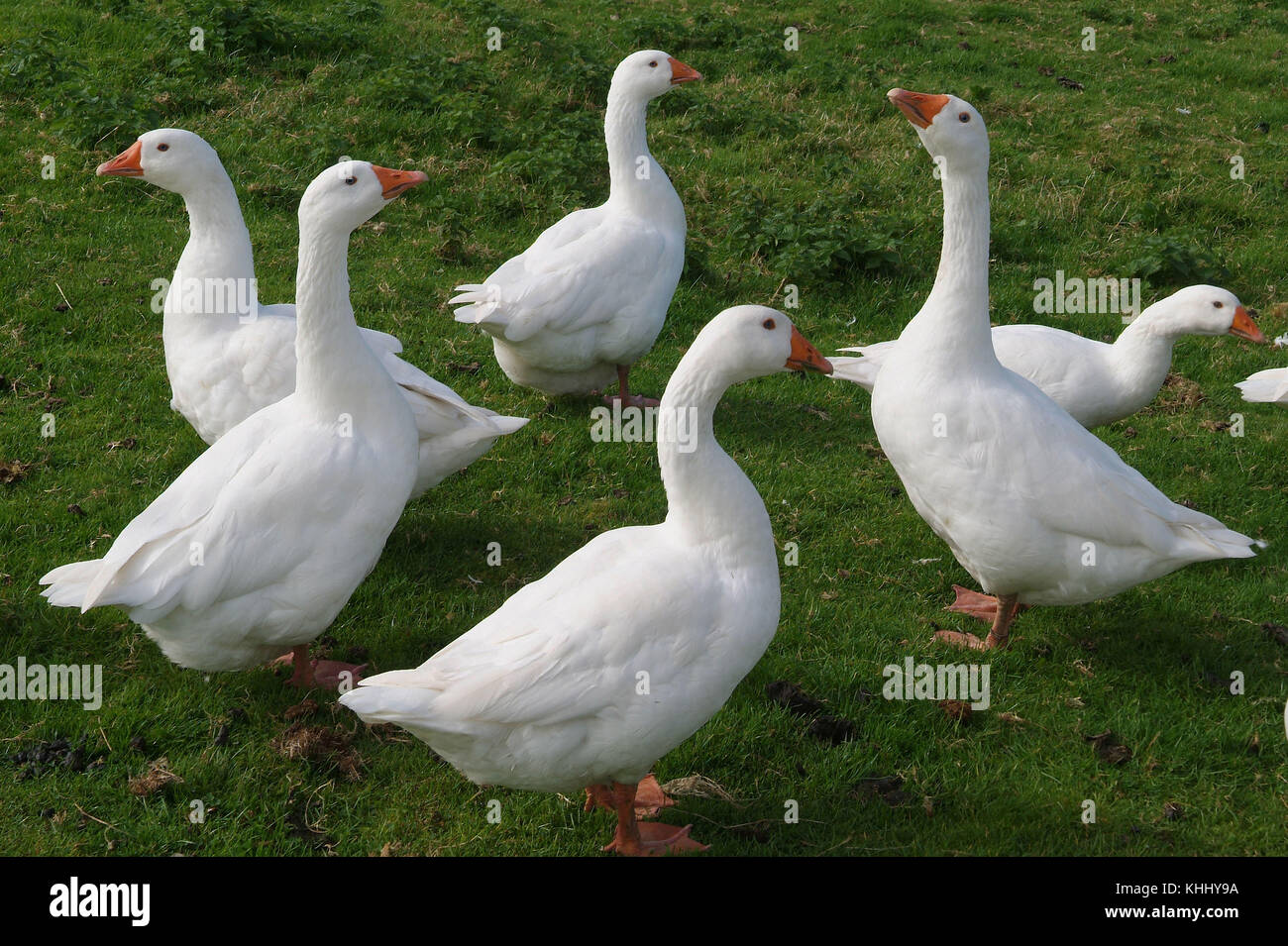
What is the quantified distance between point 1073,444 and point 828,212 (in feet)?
14.5

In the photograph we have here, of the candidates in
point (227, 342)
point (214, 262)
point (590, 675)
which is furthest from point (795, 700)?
point (214, 262)

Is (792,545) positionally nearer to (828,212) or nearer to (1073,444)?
(1073,444)

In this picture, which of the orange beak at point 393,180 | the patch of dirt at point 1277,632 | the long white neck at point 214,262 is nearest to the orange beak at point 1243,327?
the patch of dirt at point 1277,632

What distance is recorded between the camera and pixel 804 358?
4824 mm

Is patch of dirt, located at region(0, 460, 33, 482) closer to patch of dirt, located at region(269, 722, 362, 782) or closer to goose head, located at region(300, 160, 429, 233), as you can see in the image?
goose head, located at region(300, 160, 429, 233)

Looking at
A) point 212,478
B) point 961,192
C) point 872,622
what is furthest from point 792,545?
point 212,478

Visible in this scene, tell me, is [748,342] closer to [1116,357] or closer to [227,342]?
[227,342]

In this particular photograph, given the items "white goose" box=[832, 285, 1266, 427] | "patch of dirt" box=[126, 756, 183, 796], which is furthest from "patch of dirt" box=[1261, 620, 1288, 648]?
"patch of dirt" box=[126, 756, 183, 796]

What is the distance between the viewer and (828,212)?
31.6ft

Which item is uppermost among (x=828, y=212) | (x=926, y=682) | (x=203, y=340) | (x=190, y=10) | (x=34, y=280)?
(x=190, y=10)

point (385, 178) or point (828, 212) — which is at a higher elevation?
point (828, 212)

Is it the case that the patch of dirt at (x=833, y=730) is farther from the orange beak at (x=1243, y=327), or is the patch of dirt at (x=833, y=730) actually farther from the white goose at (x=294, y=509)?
the orange beak at (x=1243, y=327)

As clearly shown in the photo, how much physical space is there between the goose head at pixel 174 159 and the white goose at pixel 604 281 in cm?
157

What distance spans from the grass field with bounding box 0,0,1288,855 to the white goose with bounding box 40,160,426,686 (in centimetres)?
50
